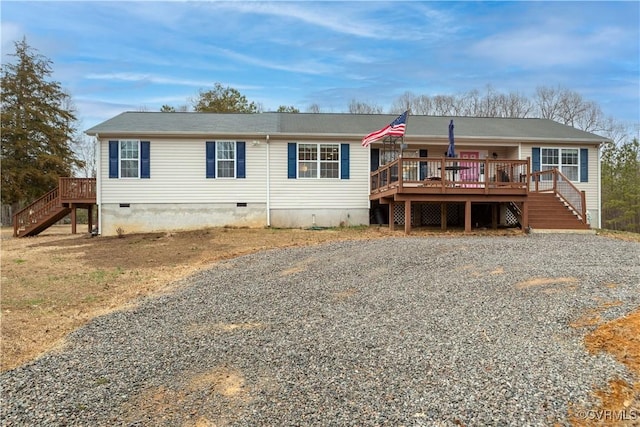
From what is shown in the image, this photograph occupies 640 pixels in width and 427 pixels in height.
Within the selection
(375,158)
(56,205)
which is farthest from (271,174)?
(56,205)

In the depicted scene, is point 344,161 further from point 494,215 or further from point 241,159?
point 494,215

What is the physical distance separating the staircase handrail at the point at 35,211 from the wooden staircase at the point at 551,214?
17.8 m

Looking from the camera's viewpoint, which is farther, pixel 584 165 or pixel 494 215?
pixel 584 165

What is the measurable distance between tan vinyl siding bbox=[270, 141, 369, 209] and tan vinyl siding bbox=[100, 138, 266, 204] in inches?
19.7

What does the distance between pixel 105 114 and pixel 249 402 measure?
3988 centimetres

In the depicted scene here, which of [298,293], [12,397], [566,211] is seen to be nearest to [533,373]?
[298,293]

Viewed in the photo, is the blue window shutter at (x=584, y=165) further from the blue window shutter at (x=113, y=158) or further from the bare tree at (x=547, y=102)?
the bare tree at (x=547, y=102)

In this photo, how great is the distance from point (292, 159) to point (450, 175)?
18.5ft

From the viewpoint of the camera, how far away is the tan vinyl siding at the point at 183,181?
50.1 feet

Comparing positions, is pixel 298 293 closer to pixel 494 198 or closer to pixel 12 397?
pixel 12 397

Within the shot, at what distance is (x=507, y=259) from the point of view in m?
7.96

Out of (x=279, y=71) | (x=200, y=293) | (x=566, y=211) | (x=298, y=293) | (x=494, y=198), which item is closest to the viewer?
(x=298, y=293)

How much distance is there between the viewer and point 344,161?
1571cm

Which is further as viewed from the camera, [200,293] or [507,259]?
[507,259]
